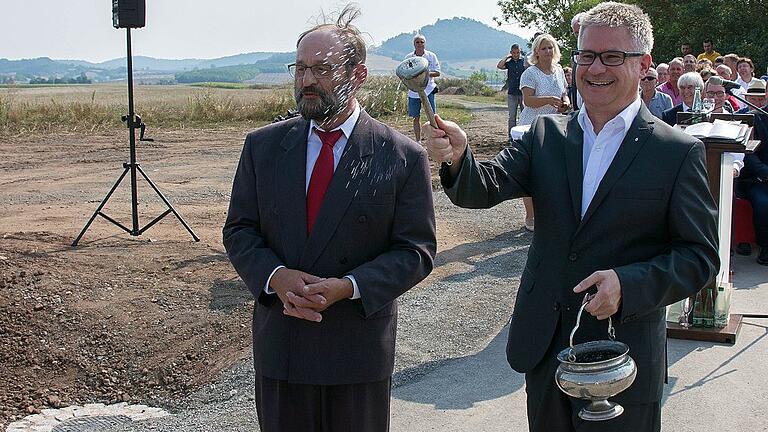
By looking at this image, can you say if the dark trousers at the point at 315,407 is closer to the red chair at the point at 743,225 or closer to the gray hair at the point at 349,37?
the gray hair at the point at 349,37

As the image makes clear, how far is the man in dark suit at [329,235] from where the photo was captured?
318cm

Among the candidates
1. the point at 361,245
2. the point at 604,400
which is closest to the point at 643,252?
the point at 604,400

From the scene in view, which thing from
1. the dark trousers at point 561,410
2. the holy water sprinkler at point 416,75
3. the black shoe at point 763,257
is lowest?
the black shoe at point 763,257

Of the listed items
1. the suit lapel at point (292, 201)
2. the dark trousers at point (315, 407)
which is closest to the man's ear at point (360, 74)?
the suit lapel at point (292, 201)

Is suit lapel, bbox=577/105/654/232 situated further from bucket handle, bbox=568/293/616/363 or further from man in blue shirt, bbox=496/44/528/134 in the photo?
man in blue shirt, bbox=496/44/528/134

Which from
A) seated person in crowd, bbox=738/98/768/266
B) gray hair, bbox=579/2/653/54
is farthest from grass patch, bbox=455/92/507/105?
gray hair, bbox=579/2/653/54

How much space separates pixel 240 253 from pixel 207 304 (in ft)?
12.4

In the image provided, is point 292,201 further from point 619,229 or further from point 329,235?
point 619,229

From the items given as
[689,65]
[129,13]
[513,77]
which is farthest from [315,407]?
[513,77]

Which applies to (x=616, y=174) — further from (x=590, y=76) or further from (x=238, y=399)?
(x=238, y=399)

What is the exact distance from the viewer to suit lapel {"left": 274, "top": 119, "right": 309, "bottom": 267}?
3.20m

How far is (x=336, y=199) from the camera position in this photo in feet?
10.5

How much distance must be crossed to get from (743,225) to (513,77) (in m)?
10.4

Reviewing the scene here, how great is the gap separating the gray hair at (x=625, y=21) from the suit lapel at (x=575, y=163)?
12.8 inches
